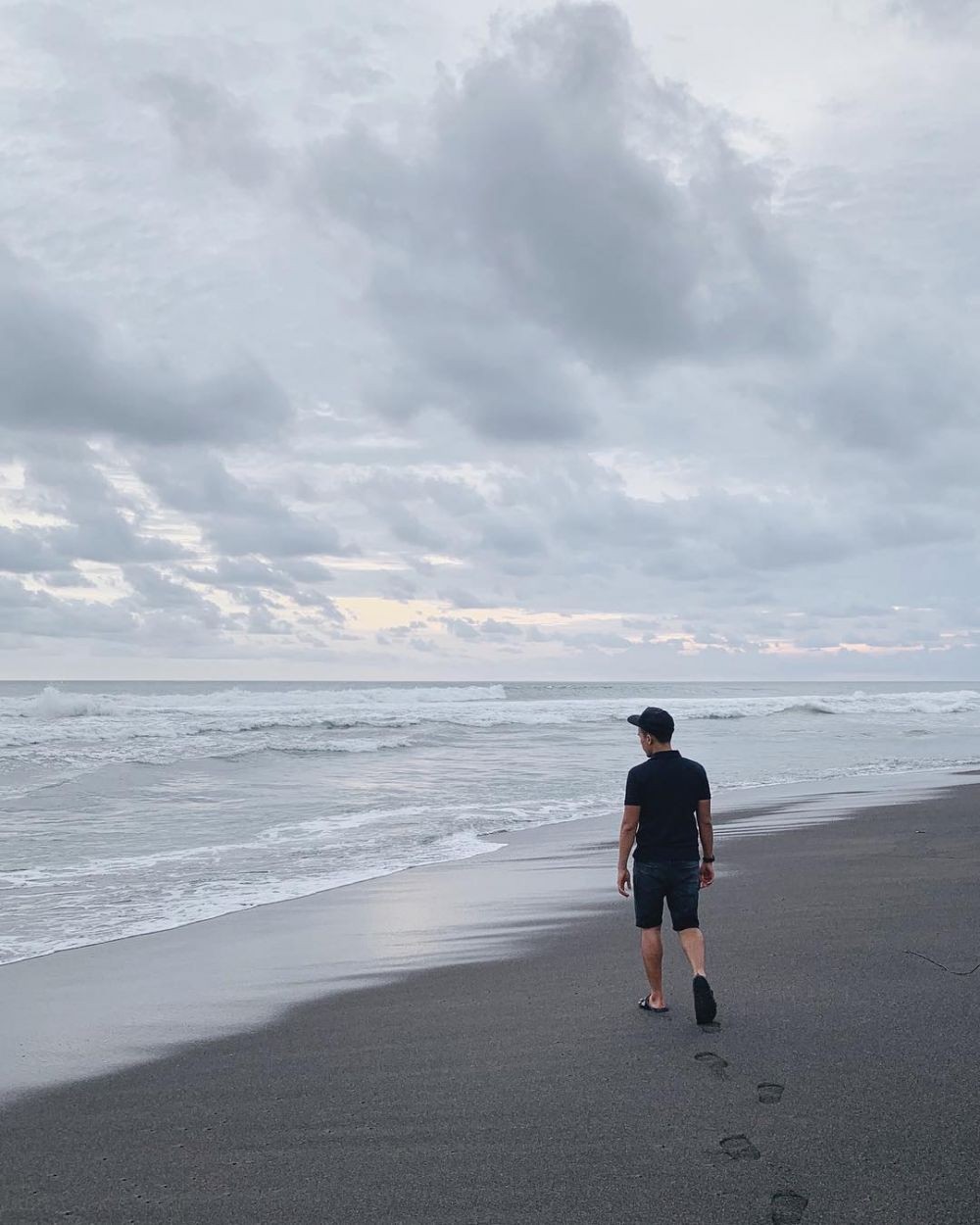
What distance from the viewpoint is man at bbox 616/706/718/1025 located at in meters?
5.16

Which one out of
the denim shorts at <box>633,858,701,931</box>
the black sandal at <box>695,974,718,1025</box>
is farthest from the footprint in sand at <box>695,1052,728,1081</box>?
the denim shorts at <box>633,858,701,931</box>

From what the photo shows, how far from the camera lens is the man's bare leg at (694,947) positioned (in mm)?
5137

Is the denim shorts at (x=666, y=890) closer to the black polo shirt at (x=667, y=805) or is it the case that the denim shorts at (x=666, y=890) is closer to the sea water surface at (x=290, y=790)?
the black polo shirt at (x=667, y=805)

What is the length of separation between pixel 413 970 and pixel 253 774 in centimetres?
1577

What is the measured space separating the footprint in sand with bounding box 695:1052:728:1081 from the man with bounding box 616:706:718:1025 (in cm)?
60

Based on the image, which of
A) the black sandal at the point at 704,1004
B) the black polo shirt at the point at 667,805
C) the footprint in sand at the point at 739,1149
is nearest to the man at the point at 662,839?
the black polo shirt at the point at 667,805

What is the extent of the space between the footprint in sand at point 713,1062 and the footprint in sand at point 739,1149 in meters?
0.60

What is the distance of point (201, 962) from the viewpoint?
707 cm

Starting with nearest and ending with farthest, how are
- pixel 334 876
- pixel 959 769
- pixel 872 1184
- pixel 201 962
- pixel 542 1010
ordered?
pixel 872 1184
pixel 542 1010
pixel 201 962
pixel 334 876
pixel 959 769

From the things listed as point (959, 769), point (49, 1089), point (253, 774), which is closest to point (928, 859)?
point (49, 1089)

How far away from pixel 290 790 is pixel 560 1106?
50.3 feet

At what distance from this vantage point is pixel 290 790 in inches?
737

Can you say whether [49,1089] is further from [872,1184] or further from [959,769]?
[959,769]

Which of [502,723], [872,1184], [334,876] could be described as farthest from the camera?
[502,723]
